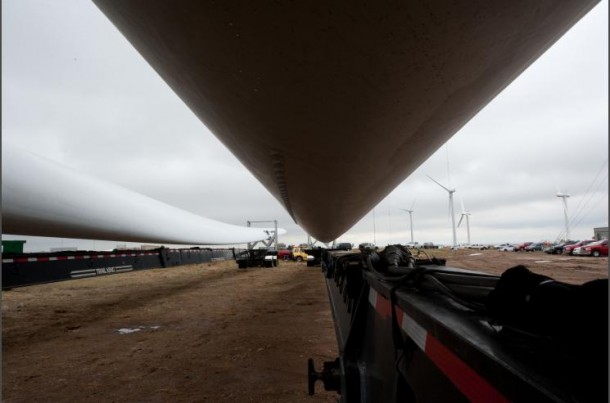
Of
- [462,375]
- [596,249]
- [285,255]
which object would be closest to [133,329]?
[462,375]

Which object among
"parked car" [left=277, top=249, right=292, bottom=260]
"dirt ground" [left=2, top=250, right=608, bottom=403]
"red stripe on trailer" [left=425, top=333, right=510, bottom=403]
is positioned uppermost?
"parked car" [left=277, top=249, right=292, bottom=260]

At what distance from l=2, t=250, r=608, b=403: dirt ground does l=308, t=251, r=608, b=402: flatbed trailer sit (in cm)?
140

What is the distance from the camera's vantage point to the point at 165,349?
4312mm

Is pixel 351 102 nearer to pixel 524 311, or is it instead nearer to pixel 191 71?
pixel 191 71

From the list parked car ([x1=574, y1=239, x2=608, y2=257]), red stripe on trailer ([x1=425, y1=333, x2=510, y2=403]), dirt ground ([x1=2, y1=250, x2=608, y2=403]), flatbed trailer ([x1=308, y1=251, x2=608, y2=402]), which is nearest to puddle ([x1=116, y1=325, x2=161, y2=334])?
dirt ground ([x1=2, y1=250, x2=608, y2=403])

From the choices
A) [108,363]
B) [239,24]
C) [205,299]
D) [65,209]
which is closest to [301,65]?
[239,24]

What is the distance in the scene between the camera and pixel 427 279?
151cm

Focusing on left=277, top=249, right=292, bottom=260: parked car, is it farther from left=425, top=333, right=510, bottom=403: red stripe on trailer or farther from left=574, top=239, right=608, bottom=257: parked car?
left=425, top=333, right=510, bottom=403: red stripe on trailer

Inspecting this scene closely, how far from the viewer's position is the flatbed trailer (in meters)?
0.64

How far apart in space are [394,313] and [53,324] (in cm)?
606

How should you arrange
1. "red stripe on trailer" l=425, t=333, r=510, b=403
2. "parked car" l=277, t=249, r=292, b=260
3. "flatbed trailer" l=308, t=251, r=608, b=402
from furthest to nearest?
"parked car" l=277, t=249, r=292, b=260 < "red stripe on trailer" l=425, t=333, r=510, b=403 < "flatbed trailer" l=308, t=251, r=608, b=402

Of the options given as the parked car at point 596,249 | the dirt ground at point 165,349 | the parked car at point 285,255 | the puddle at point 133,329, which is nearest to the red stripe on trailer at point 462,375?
the dirt ground at point 165,349

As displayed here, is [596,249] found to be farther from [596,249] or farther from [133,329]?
[133,329]

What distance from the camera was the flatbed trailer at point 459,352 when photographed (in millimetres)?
642
